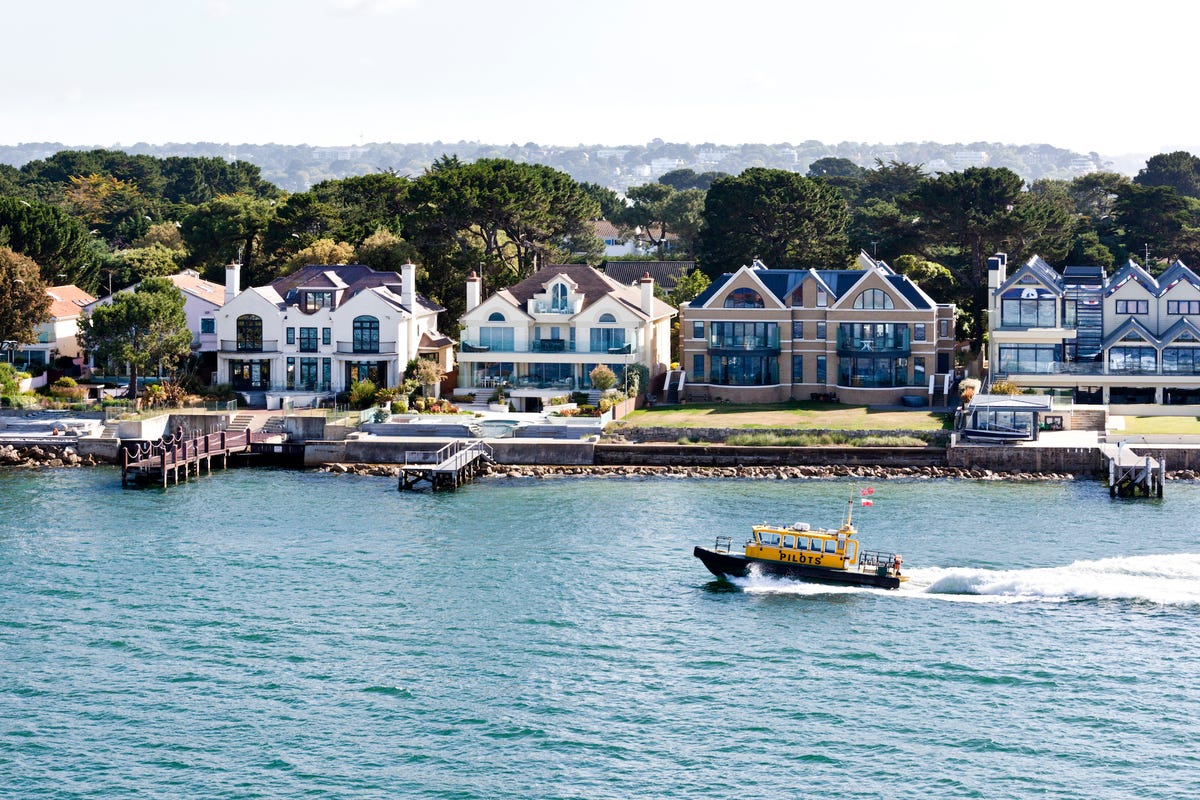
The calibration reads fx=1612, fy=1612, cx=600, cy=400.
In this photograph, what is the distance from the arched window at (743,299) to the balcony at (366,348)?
64.7ft

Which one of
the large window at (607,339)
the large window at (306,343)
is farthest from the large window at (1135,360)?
the large window at (306,343)

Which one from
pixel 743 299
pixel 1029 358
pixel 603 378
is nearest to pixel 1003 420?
pixel 1029 358

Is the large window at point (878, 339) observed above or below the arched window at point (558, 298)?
below

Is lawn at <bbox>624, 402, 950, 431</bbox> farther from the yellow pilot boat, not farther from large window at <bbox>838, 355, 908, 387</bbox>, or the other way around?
the yellow pilot boat

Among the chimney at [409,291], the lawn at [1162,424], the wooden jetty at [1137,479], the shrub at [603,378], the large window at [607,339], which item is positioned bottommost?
the wooden jetty at [1137,479]

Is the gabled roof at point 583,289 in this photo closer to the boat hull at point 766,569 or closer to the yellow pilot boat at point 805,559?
the yellow pilot boat at point 805,559

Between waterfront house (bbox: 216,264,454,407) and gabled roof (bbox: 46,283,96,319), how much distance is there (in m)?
12.1

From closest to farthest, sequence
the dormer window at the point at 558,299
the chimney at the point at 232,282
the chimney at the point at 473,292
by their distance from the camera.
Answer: the dormer window at the point at 558,299 < the chimney at the point at 473,292 < the chimney at the point at 232,282

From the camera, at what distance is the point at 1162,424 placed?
276 feet

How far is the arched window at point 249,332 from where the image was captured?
3757 inches

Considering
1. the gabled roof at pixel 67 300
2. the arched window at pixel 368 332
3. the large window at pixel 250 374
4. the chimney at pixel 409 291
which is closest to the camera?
the arched window at pixel 368 332

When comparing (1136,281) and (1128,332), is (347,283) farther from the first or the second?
(1136,281)

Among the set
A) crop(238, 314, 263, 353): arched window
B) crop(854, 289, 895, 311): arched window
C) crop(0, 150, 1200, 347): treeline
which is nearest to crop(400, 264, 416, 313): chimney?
crop(238, 314, 263, 353): arched window

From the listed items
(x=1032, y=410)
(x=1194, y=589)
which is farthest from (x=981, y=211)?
(x=1194, y=589)
